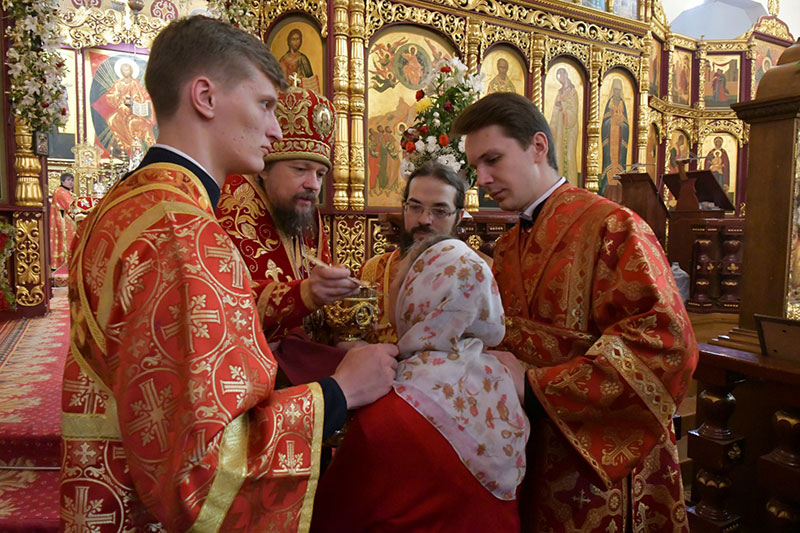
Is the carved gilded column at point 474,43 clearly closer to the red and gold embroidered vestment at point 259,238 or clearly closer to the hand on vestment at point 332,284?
the red and gold embroidered vestment at point 259,238

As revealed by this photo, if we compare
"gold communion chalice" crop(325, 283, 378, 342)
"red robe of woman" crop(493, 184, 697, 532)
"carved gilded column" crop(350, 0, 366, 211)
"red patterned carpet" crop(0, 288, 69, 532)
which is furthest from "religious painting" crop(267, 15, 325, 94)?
"red robe of woman" crop(493, 184, 697, 532)

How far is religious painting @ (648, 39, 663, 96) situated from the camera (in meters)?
12.6

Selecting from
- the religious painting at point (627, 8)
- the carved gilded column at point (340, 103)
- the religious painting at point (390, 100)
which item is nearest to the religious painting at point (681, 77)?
the religious painting at point (627, 8)

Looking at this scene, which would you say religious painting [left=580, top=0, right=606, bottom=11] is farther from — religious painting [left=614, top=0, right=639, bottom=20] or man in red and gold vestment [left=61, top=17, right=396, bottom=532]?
man in red and gold vestment [left=61, top=17, right=396, bottom=532]

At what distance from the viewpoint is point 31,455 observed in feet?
9.54

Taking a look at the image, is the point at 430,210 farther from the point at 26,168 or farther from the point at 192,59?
the point at 26,168

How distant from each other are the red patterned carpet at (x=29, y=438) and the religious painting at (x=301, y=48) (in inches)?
183

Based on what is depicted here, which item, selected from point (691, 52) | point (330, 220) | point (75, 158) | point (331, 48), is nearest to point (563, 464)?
point (330, 220)

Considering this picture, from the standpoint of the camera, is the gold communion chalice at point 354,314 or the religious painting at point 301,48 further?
the religious painting at point 301,48

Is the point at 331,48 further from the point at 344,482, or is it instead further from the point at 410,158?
the point at 344,482

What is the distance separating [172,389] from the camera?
A: 3.10 feet

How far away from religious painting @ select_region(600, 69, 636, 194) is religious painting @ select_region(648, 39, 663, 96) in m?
3.14

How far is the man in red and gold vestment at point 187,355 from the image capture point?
944mm

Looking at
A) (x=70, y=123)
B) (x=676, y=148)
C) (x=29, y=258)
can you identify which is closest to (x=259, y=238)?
(x=29, y=258)
